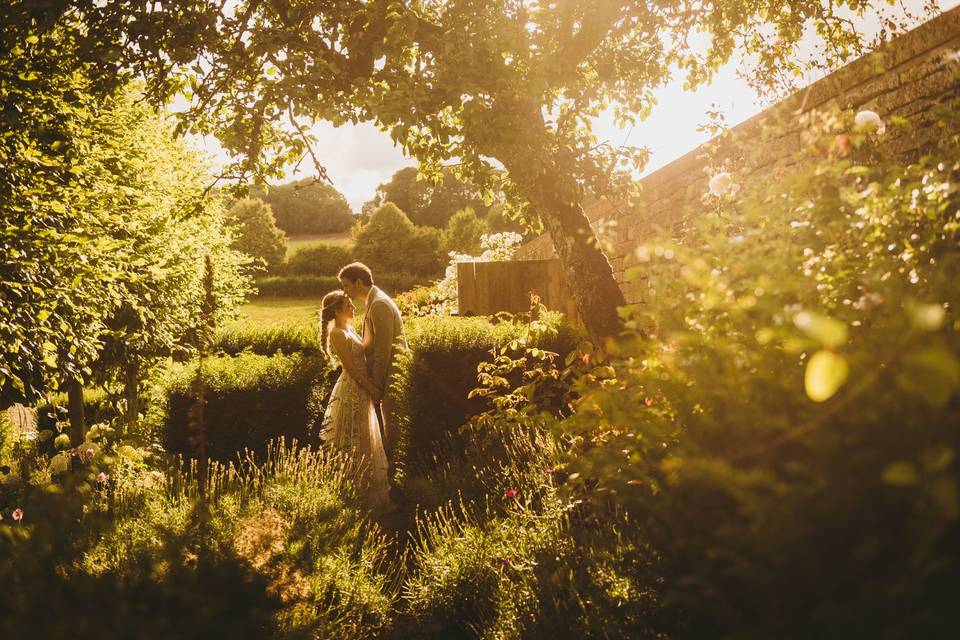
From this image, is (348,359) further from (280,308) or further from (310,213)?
(310,213)

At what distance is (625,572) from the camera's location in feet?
8.72

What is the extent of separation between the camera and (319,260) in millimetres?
45312

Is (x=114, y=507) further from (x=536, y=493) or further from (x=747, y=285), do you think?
(x=747, y=285)

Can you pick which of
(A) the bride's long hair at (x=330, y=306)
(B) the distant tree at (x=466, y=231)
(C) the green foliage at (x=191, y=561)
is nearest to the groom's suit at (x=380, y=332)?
(A) the bride's long hair at (x=330, y=306)

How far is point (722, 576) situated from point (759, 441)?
0.36 metres

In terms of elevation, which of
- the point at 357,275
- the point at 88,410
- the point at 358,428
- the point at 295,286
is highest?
the point at 357,275

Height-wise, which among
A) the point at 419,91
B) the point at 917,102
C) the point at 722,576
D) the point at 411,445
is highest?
the point at 419,91

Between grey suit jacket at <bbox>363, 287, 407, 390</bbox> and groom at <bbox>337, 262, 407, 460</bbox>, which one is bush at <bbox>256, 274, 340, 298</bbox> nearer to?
groom at <bbox>337, 262, 407, 460</bbox>

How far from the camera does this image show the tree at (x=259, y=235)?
45719 mm

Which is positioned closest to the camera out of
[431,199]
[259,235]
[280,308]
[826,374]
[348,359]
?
[826,374]

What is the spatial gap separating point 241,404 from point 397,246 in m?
36.1

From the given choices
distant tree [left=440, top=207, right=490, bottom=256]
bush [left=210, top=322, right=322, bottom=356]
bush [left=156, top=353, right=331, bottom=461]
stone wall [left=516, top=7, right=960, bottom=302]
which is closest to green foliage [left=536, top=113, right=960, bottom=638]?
stone wall [left=516, top=7, right=960, bottom=302]

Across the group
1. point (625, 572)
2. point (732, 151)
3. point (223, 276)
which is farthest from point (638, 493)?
point (223, 276)

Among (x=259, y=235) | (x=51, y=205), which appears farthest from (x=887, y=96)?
(x=259, y=235)
